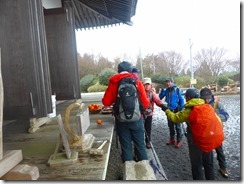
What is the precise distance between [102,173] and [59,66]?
230 centimetres

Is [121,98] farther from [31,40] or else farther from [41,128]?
[41,128]

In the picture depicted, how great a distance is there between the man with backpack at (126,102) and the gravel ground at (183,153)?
339 mm

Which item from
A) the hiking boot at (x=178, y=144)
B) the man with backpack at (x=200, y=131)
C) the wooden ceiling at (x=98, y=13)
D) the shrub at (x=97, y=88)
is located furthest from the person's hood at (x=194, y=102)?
the wooden ceiling at (x=98, y=13)

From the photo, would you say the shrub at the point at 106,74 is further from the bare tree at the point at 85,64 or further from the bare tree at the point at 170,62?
the bare tree at the point at 170,62

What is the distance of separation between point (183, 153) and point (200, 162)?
709 millimetres

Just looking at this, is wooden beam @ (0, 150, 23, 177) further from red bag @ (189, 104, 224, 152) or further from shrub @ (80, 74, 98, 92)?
shrub @ (80, 74, 98, 92)

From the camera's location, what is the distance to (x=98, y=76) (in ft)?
8.94

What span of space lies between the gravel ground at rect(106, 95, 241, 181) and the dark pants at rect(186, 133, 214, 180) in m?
0.08

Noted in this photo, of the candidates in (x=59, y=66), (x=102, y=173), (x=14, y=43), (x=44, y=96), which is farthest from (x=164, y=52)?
(x=59, y=66)

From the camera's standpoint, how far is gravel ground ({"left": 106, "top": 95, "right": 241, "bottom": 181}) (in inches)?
36.6

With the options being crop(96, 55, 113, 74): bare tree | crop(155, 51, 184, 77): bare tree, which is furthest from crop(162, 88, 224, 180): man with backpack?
crop(96, 55, 113, 74): bare tree

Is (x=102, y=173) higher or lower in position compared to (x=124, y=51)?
lower

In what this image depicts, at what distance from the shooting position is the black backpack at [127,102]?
1439 mm

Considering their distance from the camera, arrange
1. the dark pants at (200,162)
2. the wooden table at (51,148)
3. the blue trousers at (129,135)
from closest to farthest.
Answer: the wooden table at (51,148) < the dark pants at (200,162) < the blue trousers at (129,135)
